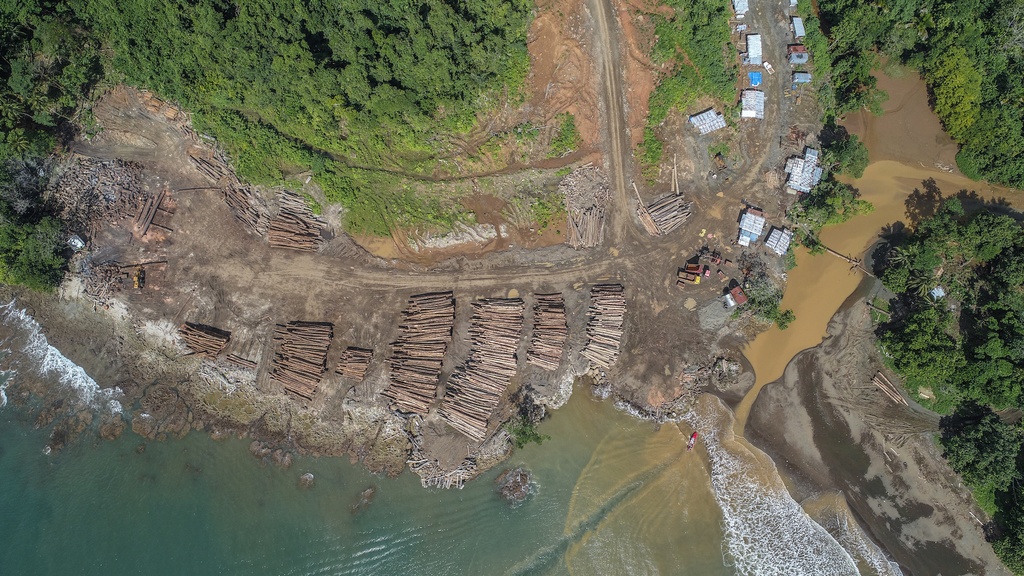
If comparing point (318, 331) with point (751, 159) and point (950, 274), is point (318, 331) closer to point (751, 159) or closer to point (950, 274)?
point (751, 159)

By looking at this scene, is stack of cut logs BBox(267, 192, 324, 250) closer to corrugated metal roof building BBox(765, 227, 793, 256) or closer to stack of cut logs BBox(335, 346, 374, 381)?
stack of cut logs BBox(335, 346, 374, 381)

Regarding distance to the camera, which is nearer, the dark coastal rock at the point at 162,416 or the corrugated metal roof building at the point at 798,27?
the dark coastal rock at the point at 162,416

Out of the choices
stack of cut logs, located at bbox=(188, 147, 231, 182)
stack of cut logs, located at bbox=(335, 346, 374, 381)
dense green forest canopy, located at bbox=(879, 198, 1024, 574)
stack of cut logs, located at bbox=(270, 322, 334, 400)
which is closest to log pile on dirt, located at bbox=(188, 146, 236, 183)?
stack of cut logs, located at bbox=(188, 147, 231, 182)

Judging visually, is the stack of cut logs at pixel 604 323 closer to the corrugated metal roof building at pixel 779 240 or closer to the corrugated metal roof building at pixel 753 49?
the corrugated metal roof building at pixel 779 240

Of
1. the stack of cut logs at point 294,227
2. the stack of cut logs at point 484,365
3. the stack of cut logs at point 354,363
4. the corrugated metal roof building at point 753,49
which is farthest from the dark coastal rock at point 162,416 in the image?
the corrugated metal roof building at point 753,49

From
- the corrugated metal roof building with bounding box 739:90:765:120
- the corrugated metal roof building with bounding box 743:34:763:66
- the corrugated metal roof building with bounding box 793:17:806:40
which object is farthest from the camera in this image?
the corrugated metal roof building with bounding box 793:17:806:40

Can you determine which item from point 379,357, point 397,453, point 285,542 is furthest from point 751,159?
point 285,542
